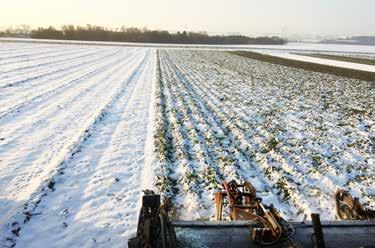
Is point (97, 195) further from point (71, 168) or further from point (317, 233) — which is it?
point (317, 233)

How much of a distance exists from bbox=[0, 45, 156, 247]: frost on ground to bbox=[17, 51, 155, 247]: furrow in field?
1 centimetres

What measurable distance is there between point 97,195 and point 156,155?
2.47 metres

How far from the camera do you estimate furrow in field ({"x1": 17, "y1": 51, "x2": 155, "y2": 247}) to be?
17.2 ft

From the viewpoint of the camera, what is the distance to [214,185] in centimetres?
709

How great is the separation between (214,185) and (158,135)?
3770 mm

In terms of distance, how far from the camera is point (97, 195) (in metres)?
6.58

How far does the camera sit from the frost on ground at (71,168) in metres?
5.42

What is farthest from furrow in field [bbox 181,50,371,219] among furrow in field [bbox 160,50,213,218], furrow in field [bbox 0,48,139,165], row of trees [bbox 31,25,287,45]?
row of trees [bbox 31,25,287,45]

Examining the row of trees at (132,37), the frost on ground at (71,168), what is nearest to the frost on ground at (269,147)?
the frost on ground at (71,168)

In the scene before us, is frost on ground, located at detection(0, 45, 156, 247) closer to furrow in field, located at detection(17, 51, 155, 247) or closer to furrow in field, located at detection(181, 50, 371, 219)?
furrow in field, located at detection(17, 51, 155, 247)

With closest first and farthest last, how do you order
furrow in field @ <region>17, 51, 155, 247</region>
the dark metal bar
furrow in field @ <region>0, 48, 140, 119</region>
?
the dark metal bar → furrow in field @ <region>17, 51, 155, 247</region> → furrow in field @ <region>0, 48, 140, 119</region>

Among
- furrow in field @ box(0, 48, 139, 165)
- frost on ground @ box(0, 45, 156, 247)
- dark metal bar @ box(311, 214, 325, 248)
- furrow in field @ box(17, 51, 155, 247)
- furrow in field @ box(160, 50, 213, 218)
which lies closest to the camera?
dark metal bar @ box(311, 214, 325, 248)

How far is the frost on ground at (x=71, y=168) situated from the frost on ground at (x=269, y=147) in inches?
31.3

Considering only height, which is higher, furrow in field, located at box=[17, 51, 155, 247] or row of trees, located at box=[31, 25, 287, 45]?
row of trees, located at box=[31, 25, 287, 45]
